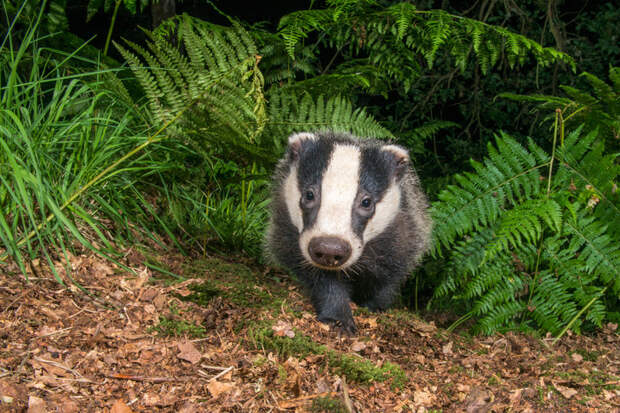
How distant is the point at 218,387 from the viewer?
221 cm

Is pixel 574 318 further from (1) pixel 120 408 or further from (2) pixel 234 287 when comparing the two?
(1) pixel 120 408

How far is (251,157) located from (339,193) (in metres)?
0.70

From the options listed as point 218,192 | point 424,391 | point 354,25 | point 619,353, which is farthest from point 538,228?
point 218,192

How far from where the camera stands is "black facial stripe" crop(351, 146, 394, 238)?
10.6ft

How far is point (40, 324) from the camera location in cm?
237

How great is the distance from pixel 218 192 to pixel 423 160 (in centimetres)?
290

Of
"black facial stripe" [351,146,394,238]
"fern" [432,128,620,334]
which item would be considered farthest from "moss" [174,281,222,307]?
"fern" [432,128,620,334]

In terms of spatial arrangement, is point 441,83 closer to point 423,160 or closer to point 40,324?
point 423,160

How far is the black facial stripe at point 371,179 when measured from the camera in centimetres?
323

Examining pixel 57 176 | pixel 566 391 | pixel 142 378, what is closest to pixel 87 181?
pixel 57 176

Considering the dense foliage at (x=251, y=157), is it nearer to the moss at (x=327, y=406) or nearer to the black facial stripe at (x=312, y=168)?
the black facial stripe at (x=312, y=168)

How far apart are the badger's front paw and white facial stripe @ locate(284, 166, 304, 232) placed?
0.59 metres

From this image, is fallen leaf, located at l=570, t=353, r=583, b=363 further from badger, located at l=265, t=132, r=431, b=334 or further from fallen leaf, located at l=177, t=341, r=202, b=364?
fallen leaf, located at l=177, t=341, r=202, b=364

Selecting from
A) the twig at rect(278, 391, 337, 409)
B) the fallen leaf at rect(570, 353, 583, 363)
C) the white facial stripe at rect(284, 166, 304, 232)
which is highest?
the white facial stripe at rect(284, 166, 304, 232)
